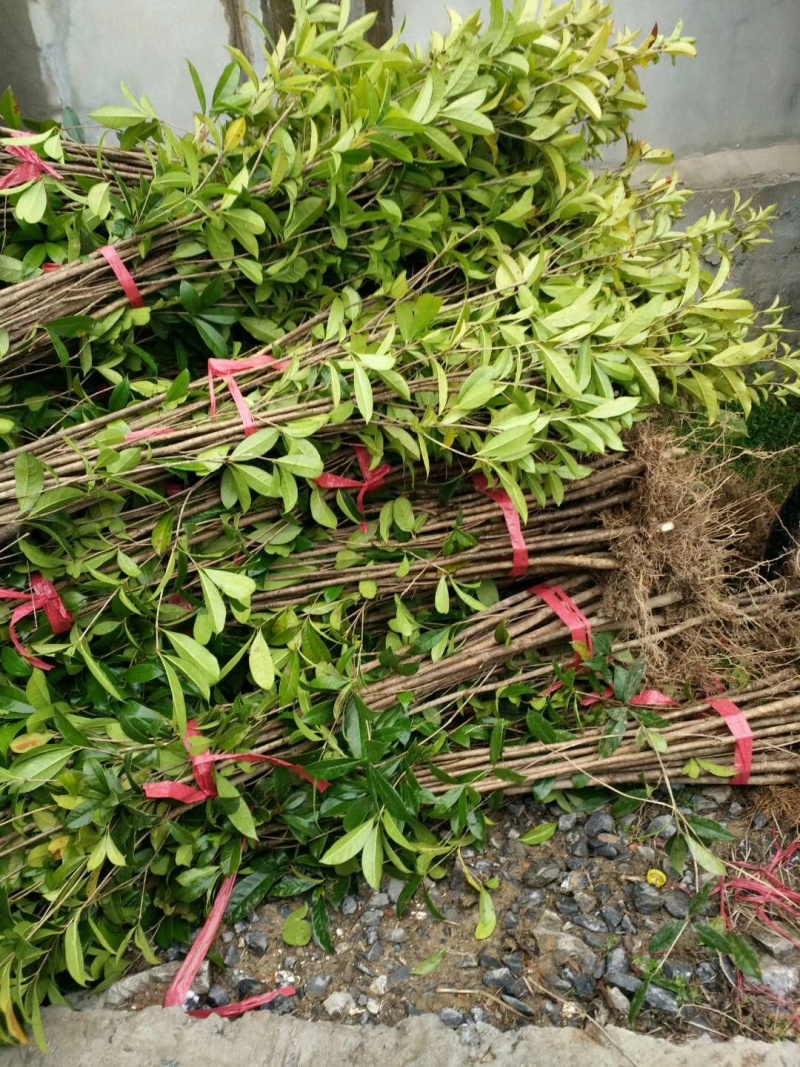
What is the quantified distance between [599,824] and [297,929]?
67 cm

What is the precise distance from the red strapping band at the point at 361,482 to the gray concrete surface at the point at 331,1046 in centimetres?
95

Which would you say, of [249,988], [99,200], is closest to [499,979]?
[249,988]

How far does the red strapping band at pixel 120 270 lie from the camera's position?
1.61 meters

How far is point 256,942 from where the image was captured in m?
1.58

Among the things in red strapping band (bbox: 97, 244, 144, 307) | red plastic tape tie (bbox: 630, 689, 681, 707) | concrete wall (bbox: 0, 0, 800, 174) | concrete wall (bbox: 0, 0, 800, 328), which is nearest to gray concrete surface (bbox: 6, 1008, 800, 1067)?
red plastic tape tie (bbox: 630, 689, 681, 707)

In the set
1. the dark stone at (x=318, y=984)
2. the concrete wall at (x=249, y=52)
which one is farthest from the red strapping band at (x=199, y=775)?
the concrete wall at (x=249, y=52)

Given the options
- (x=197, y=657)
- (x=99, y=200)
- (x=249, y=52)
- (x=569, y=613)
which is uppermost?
(x=249, y=52)

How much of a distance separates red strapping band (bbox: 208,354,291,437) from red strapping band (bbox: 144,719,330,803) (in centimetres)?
61

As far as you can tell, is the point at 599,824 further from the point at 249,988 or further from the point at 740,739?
the point at 249,988

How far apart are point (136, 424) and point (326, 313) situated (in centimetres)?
49

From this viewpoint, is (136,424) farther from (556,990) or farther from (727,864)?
(727,864)

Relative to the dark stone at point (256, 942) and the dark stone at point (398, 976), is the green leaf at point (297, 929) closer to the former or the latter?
the dark stone at point (256, 942)

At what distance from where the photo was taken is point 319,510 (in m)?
1.61

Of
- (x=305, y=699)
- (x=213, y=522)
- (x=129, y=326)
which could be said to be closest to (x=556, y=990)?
(x=305, y=699)
